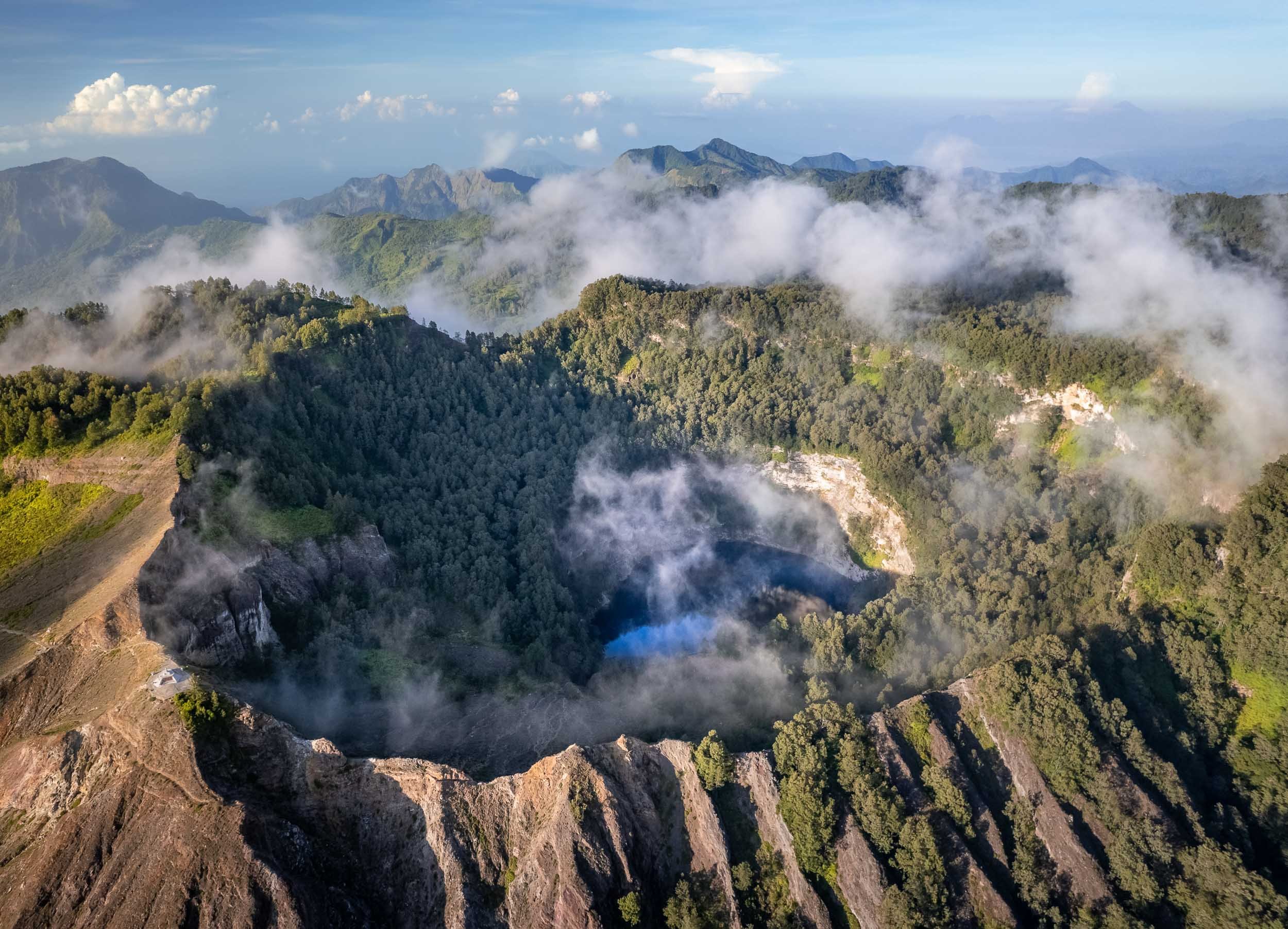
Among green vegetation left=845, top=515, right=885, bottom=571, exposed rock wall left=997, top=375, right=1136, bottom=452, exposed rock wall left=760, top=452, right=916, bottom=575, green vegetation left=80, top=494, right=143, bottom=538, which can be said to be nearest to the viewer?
green vegetation left=80, top=494, right=143, bottom=538

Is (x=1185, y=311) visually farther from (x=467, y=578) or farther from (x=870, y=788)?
(x=467, y=578)

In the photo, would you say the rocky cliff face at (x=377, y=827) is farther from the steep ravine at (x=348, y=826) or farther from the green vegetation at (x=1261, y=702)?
the green vegetation at (x=1261, y=702)

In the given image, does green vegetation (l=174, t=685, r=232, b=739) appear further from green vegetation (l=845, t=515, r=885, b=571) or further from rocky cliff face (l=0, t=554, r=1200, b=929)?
green vegetation (l=845, t=515, r=885, b=571)

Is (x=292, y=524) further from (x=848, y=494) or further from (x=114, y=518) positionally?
(x=848, y=494)

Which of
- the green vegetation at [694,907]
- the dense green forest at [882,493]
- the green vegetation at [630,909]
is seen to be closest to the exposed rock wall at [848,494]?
the dense green forest at [882,493]

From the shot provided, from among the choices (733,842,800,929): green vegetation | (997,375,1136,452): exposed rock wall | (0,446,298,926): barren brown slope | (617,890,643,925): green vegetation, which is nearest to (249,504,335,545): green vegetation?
(0,446,298,926): barren brown slope

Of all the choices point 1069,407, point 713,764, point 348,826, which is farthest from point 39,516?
point 1069,407

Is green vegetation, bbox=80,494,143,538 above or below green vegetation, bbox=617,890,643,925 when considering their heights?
above
